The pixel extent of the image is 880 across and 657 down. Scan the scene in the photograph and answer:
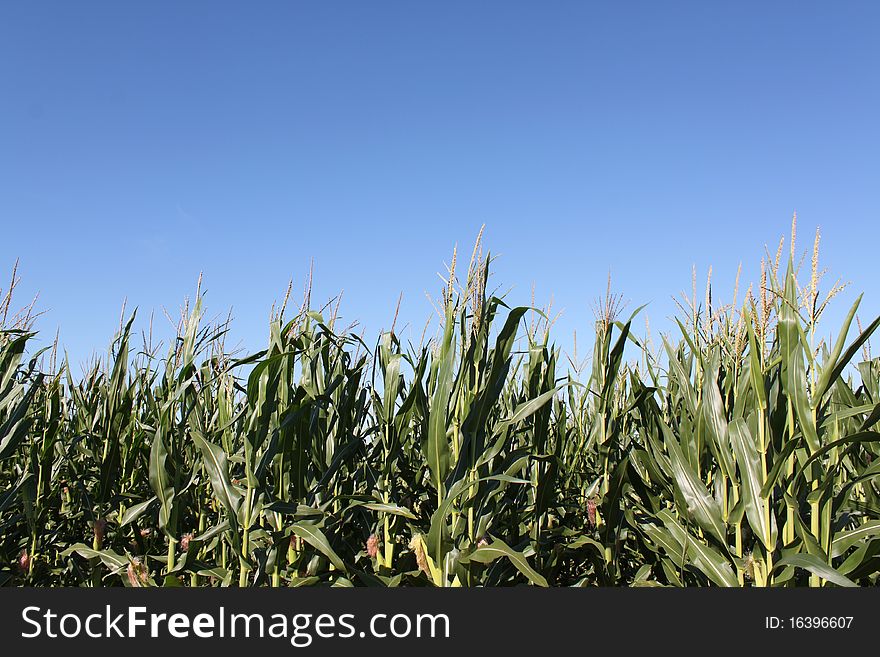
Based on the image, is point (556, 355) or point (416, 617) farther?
point (556, 355)

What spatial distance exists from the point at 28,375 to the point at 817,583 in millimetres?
4387

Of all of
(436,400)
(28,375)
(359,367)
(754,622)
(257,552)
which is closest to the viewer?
(754,622)

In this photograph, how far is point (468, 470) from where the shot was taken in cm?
285

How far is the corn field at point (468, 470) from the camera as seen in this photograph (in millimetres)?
2582

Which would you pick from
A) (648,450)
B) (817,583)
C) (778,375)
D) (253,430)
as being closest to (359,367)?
(253,430)

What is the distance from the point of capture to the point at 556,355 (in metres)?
3.50

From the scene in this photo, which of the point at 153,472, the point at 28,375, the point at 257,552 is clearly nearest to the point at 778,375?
the point at 257,552

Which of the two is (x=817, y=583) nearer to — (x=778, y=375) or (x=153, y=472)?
(x=778, y=375)

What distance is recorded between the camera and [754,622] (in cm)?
252

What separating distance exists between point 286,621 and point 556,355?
193cm

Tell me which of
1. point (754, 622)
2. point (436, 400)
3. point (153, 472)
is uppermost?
point (436, 400)

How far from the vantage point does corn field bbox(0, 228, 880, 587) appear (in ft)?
8.47

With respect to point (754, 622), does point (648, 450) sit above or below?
above

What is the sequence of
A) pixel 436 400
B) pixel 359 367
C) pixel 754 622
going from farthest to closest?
pixel 359 367
pixel 436 400
pixel 754 622
